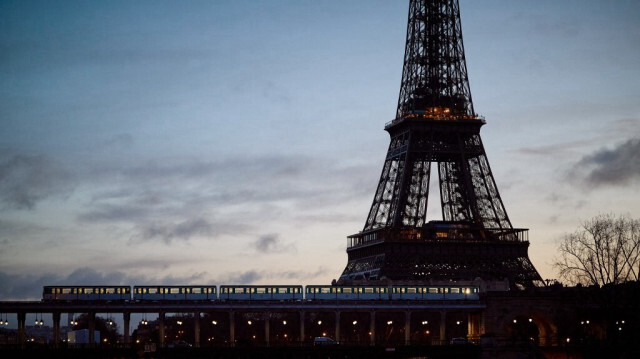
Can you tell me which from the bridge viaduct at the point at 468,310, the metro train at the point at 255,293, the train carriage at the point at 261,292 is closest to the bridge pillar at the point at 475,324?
the bridge viaduct at the point at 468,310

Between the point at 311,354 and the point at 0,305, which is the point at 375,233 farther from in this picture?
the point at 0,305

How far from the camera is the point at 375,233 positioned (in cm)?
18212

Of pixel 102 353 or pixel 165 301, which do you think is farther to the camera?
pixel 165 301

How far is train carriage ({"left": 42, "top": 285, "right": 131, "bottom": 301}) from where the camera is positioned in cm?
15262

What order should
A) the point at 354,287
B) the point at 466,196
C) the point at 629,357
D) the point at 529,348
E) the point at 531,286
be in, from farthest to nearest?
the point at 466,196 → the point at 531,286 → the point at 354,287 → the point at 529,348 → the point at 629,357

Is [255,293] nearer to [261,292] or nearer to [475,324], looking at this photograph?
[261,292]

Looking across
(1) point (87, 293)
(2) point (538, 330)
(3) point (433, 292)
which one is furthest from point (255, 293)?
(2) point (538, 330)

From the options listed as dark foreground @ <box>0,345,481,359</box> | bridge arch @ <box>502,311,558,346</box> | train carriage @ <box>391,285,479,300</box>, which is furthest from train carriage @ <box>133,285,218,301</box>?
bridge arch @ <box>502,311,558,346</box>

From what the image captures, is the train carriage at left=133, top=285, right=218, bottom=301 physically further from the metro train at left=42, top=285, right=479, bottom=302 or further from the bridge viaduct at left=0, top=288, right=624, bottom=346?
the bridge viaduct at left=0, top=288, right=624, bottom=346

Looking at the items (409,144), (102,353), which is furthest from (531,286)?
(102,353)

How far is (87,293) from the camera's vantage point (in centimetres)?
15275

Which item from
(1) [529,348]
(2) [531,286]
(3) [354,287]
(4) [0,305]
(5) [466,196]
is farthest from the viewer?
(5) [466,196]

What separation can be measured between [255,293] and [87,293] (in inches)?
961

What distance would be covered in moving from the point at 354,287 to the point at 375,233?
23978 millimetres
